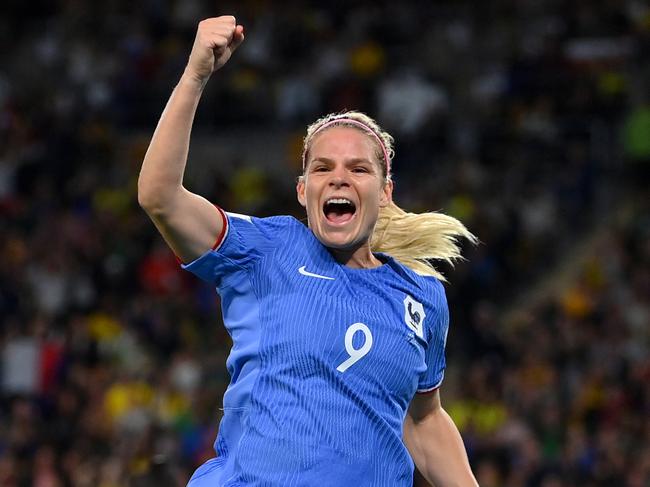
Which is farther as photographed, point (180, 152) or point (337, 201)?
point (337, 201)

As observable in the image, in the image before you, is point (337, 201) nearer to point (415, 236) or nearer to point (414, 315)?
point (414, 315)

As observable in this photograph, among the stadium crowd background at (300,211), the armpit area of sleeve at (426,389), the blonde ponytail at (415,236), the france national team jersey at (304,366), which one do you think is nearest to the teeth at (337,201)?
the france national team jersey at (304,366)

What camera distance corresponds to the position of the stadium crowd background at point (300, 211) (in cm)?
1028

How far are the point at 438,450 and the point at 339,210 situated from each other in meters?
0.95

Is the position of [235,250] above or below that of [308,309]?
above

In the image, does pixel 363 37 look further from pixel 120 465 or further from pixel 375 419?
pixel 375 419

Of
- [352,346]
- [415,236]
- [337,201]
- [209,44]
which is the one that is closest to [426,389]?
[415,236]

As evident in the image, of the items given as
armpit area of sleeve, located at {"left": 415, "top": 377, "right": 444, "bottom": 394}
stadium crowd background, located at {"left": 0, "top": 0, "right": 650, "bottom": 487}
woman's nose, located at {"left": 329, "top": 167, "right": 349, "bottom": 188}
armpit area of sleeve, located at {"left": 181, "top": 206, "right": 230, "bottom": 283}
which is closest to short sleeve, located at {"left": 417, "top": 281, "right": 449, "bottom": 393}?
armpit area of sleeve, located at {"left": 415, "top": 377, "right": 444, "bottom": 394}

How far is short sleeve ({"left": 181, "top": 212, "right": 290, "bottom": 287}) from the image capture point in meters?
3.66

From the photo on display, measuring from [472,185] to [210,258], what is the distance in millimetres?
9379

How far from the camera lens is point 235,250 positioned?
3684mm

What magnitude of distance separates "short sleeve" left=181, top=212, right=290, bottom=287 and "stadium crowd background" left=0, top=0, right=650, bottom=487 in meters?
5.22

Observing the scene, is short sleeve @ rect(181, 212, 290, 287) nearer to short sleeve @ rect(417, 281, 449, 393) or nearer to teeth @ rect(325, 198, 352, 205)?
teeth @ rect(325, 198, 352, 205)

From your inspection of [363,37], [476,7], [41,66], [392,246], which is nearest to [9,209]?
[41,66]
